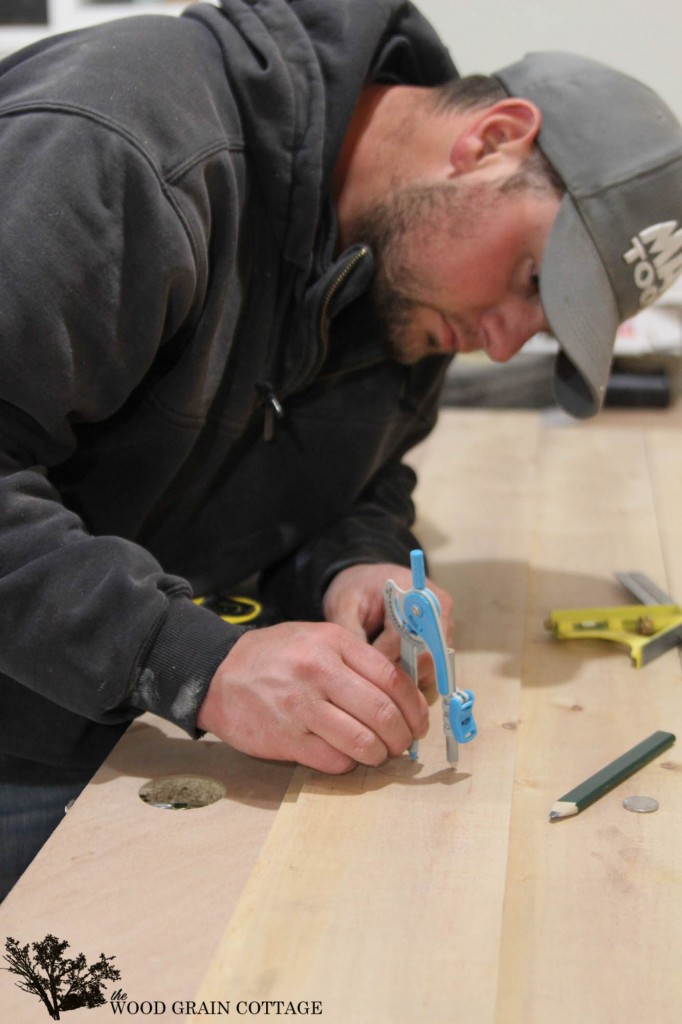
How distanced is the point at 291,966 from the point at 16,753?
22.6 inches

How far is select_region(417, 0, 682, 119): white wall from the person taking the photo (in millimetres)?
2586

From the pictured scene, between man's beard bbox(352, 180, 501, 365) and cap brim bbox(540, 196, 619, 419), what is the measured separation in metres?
0.11

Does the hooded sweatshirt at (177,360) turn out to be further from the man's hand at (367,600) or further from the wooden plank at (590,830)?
the wooden plank at (590,830)

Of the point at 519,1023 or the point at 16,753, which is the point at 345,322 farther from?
the point at 519,1023

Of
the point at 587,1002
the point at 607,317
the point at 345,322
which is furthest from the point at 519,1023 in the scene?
the point at 345,322

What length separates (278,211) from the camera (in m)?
1.27

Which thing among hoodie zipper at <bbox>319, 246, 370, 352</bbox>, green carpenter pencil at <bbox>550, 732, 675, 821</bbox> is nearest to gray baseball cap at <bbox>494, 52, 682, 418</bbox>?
hoodie zipper at <bbox>319, 246, 370, 352</bbox>

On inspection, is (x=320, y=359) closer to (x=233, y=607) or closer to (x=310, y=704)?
(x=233, y=607)

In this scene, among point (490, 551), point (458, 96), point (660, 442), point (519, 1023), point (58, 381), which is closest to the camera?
point (519, 1023)

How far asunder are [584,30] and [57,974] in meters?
2.49

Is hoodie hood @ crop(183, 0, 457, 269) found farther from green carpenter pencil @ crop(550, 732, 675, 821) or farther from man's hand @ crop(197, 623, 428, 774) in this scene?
green carpenter pencil @ crop(550, 732, 675, 821)

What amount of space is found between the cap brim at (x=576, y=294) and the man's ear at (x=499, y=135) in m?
0.10

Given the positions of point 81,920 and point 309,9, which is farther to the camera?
point 309,9

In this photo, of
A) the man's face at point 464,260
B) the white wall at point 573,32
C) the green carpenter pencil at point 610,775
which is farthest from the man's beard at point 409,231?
the white wall at point 573,32
